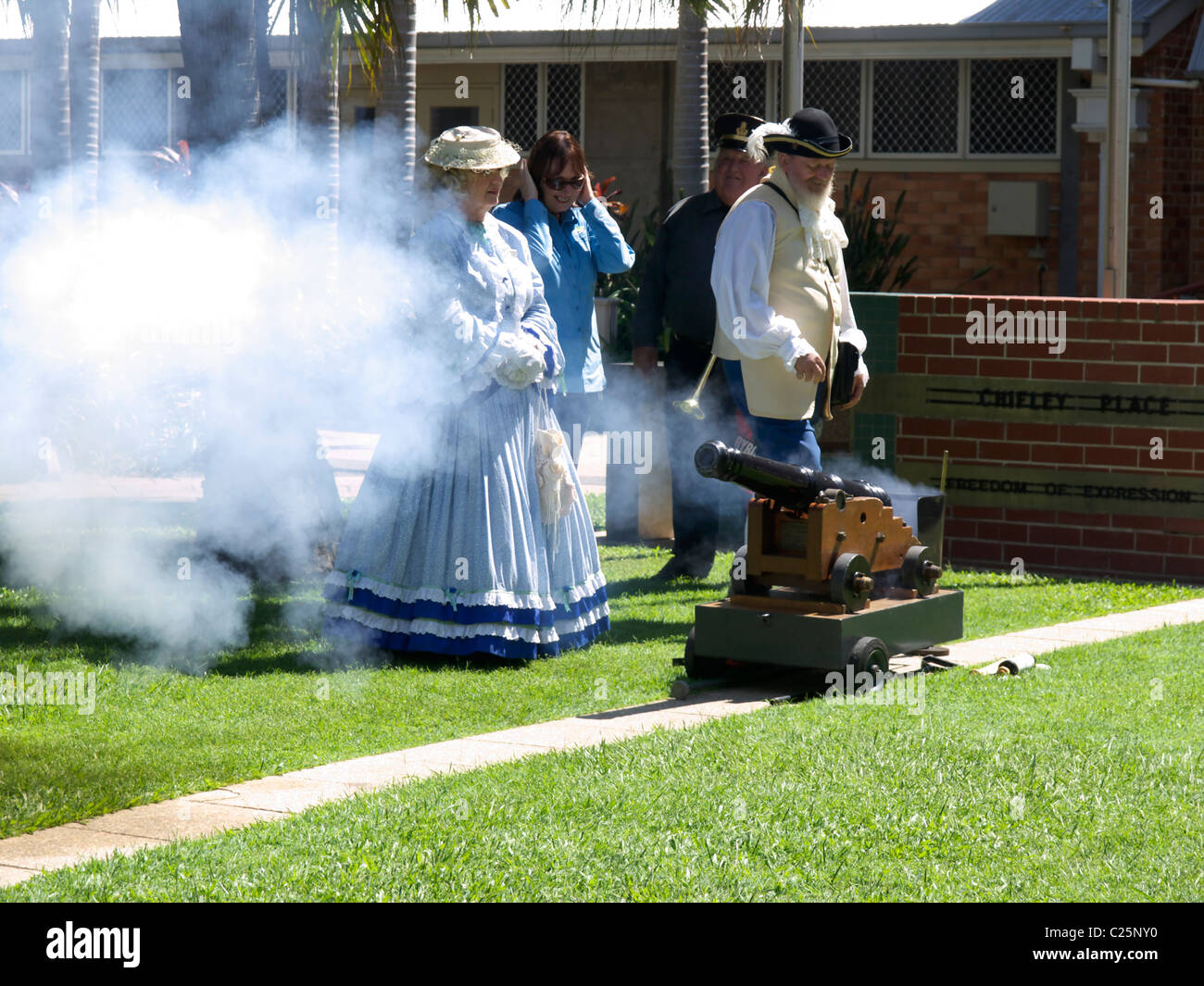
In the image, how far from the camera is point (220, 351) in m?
7.83

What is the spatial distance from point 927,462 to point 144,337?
5285 millimetres

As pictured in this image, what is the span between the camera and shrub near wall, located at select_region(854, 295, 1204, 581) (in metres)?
9.91

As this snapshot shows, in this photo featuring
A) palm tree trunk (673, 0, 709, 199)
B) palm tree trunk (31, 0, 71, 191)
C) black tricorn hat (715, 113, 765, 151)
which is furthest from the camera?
palm tree trunk (673, 0, 709, 199)

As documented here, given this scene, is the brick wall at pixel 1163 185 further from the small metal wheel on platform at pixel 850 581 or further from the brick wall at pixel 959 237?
the small metal wheel on platform at pixel 850 581

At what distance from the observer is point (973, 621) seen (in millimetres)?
8438

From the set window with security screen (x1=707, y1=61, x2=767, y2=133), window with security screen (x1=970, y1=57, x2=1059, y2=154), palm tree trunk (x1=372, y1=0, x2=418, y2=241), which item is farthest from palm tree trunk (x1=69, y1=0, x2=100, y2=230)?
window with security screen (x1=970, y1=57, x2=1059, y2=154)

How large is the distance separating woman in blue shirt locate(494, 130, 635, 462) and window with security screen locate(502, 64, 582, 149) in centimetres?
1327

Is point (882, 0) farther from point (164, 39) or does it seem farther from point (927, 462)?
point (927, 462)

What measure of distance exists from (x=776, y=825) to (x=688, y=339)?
4.81 m

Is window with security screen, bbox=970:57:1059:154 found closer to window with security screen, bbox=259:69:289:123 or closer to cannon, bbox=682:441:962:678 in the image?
window with security screen, bbox=259:69:289:123

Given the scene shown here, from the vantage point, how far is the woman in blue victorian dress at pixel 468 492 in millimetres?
7176

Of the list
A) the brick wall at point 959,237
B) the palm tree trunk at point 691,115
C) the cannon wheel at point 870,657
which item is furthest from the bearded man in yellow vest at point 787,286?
the brick wall at point 959,237

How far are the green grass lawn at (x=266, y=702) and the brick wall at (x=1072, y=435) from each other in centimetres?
133

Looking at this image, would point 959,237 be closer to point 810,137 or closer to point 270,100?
point 270,100
